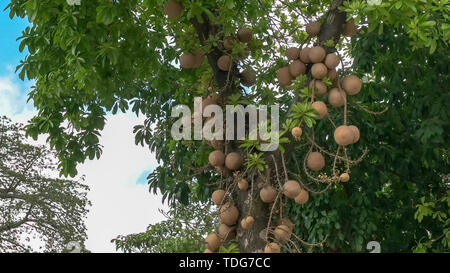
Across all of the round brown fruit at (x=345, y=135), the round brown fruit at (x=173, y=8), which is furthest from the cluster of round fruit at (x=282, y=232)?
the round brown fruit at (x=173, y=8)

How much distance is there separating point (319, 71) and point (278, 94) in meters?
2.29

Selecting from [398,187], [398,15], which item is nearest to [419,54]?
[398,187]

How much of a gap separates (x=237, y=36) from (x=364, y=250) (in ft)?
8.61

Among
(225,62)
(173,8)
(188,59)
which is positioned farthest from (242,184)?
(173,8)

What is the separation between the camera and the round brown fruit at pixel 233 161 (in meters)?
4.36

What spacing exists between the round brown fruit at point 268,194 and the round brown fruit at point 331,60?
0.96 metres

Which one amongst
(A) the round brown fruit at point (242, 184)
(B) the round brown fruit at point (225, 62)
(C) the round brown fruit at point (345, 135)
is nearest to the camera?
(C) the round brown fruit at point (345, 135)

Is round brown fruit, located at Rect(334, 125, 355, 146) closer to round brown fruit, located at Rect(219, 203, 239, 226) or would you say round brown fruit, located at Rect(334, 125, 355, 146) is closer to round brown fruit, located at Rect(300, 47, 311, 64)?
round brown fruit, located at Rect(300, 47, 311, 64)

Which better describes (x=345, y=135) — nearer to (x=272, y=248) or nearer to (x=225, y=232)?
(x=272, y=248)

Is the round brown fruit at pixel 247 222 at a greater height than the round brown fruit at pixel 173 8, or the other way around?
the round brown fruit at pixel 173 8

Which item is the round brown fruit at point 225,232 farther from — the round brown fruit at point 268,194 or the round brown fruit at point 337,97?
the round brown fruit at point 337,97

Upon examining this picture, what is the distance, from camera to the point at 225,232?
440 centimetres
